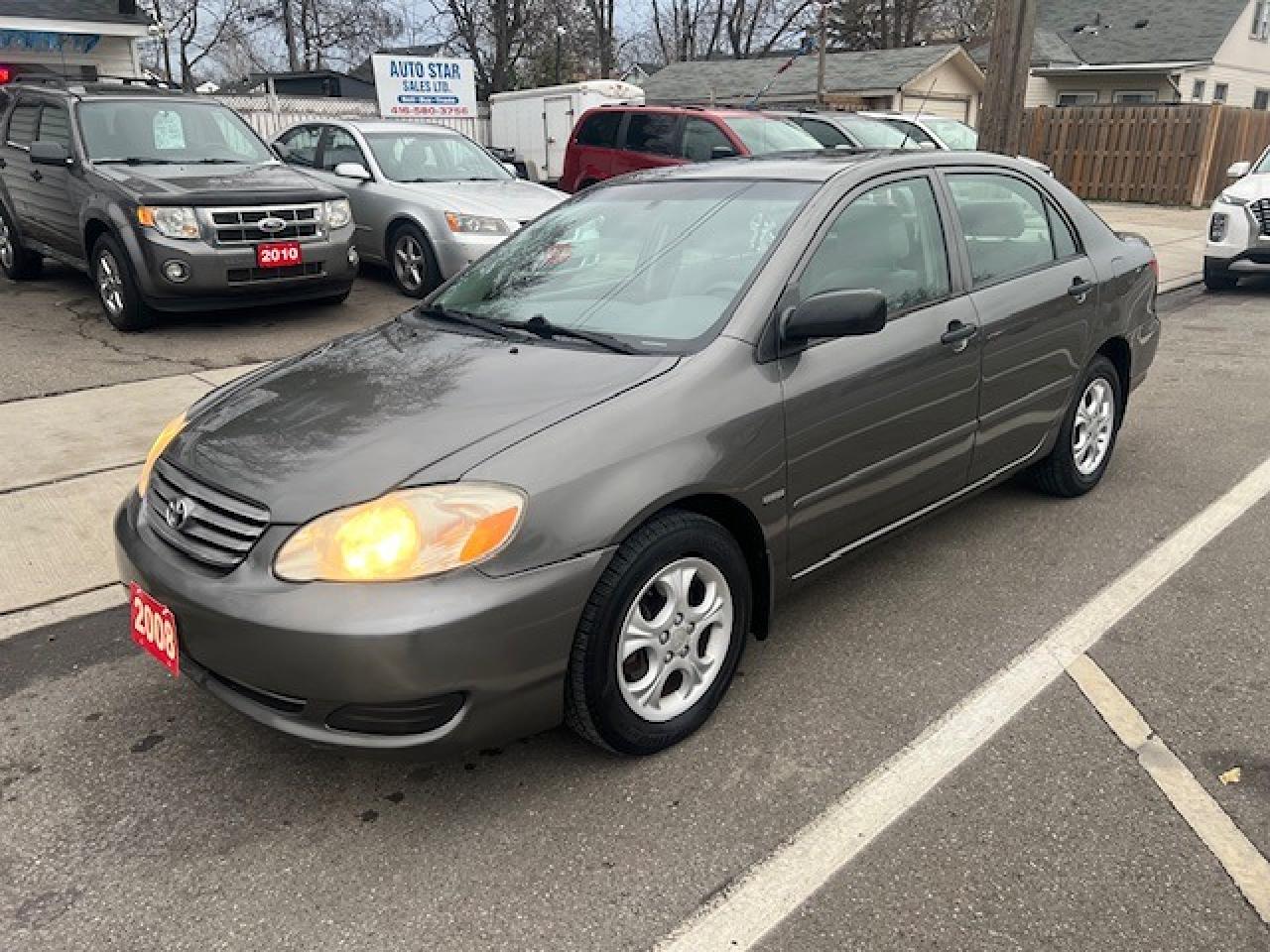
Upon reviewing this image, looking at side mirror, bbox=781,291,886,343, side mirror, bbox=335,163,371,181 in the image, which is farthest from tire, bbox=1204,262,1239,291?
side mirror, bbox=781,291,886,343

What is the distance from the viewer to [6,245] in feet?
31.7

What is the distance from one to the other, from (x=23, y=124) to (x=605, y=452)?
28.7 ft

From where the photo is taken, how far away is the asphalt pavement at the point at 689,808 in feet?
7.41

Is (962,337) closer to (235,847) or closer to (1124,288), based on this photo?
(1124,288)

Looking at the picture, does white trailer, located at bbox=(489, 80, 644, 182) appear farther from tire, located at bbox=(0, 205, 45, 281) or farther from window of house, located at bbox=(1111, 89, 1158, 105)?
window of house, located at bbox=(1111, 89, 1158, 105)

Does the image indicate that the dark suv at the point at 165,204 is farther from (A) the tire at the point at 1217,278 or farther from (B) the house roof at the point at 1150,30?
(B) the house roof at the point at 1150,30

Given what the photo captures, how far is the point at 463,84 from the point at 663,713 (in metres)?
19.6

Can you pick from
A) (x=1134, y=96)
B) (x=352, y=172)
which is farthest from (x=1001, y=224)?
(x=1134, y=96)

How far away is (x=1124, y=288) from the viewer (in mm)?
4695

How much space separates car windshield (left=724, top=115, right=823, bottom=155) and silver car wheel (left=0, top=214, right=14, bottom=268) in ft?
22.5

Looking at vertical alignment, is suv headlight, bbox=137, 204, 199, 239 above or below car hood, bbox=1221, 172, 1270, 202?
above

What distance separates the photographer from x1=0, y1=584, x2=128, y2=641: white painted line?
12.0ft

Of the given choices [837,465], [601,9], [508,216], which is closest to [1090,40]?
[601,9]

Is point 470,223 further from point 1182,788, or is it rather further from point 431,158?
point 1182,788
